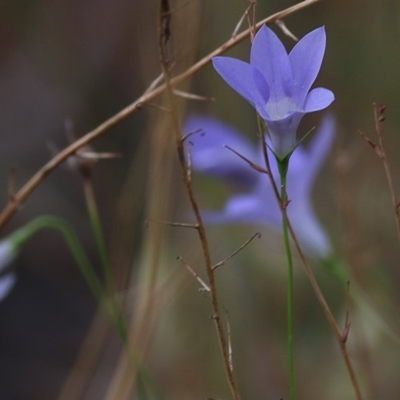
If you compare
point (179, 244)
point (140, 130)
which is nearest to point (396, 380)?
point (179, 244)

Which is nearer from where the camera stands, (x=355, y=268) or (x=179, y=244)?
(x=355, y=268)

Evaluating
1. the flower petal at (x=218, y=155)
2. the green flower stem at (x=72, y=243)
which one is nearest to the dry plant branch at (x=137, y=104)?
the green flower stem at (x=72, y=243)

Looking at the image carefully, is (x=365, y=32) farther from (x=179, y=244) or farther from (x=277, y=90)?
(x=277, y=90)

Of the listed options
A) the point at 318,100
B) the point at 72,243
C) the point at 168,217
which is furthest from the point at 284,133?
the point at 168,217

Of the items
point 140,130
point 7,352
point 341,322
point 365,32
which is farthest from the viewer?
point 140,130

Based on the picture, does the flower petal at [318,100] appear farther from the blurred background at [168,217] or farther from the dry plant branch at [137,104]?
the blurred background at [168,217]

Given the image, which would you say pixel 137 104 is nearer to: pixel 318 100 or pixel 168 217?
pixel 318 100

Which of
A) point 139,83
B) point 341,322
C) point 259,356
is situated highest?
point 139,83

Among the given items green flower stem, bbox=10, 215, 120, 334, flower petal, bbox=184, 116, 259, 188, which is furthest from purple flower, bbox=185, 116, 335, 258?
green flower stem, bbox=10, 215, 120, 334
